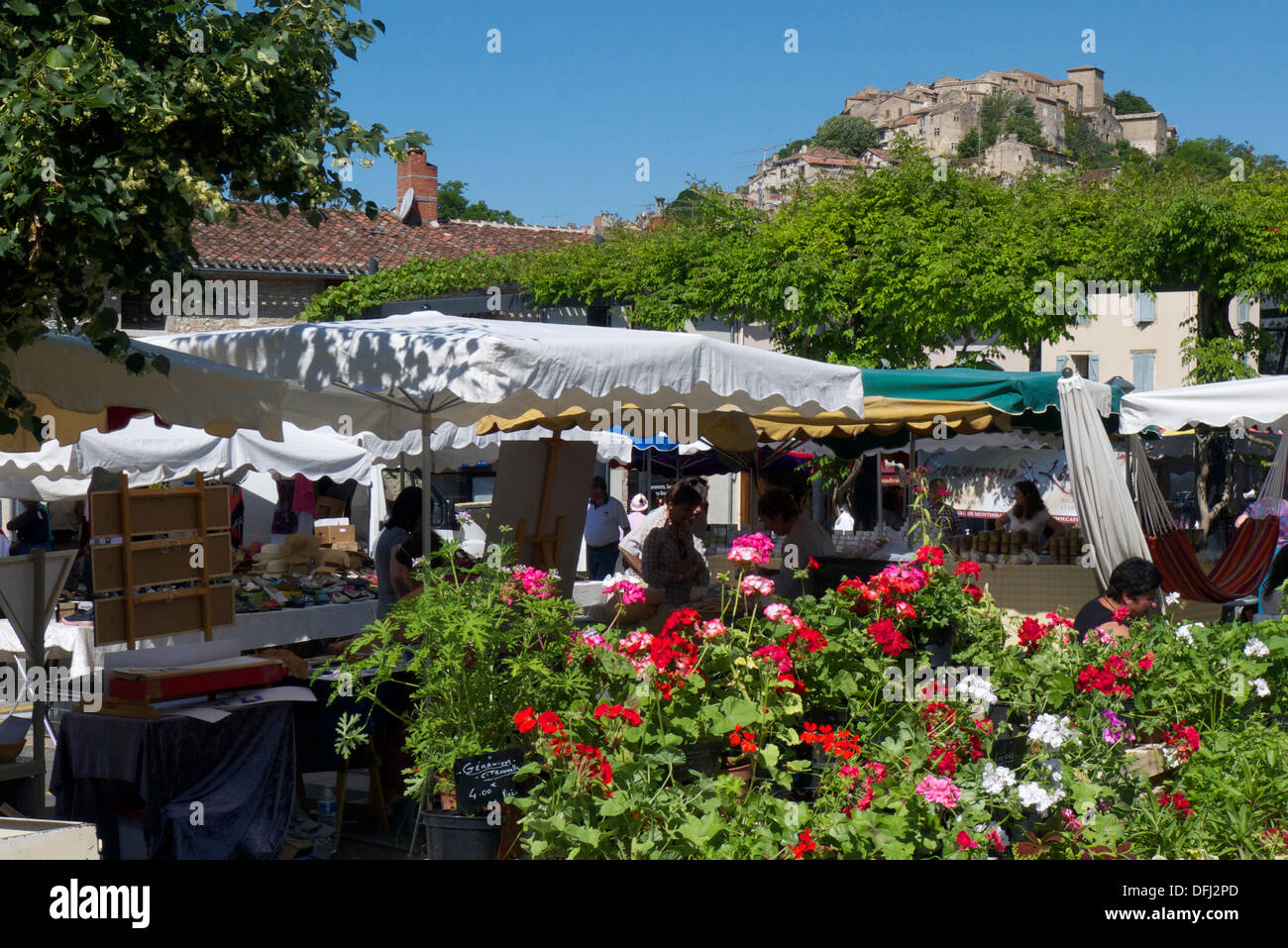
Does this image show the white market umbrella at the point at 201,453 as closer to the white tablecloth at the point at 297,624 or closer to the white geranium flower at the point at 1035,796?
the white tablecloth at the point at 297,624

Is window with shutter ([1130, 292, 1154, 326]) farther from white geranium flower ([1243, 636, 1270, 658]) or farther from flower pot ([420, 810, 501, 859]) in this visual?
flower pot ([420, 810, 501, 859])

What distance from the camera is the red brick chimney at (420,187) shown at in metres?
35.6

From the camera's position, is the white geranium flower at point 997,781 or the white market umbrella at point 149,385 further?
the white market umbrella at point 149,385

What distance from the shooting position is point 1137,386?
1478 inches

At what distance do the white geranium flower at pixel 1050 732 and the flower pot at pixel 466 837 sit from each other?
158 centimetres

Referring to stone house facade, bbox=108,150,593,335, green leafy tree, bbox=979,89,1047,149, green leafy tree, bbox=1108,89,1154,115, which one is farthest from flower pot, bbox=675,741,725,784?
green leafy tree, bbox=1108,89,1154,115

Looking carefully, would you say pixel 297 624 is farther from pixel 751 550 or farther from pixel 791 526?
pixel 751 550

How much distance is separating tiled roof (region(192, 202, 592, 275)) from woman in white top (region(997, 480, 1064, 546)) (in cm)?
1867

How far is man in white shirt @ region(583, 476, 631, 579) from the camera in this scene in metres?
14.0

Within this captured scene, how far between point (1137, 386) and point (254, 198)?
36.9m

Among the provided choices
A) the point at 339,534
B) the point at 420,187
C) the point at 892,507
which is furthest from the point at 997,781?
the point at 420,187

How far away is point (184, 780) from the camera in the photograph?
525 cm

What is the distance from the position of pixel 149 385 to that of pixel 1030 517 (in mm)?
8747

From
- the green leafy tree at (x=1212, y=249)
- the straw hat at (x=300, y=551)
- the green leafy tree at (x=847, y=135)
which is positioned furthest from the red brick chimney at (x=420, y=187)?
the green leafy tree at (x=847, y=135)
